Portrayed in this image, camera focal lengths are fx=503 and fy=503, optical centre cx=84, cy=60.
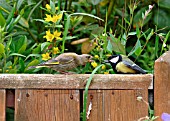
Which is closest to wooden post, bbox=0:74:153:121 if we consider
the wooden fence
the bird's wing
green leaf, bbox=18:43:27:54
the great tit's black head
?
the wooden fence

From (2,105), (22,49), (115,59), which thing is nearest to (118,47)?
(115,59)

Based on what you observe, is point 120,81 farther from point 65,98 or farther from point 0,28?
point 0,28

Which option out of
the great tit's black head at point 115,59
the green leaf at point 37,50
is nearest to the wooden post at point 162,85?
the great tit's black head at point 115,59

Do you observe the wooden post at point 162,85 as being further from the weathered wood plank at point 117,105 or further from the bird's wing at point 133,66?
the bird's wing at point 133,66

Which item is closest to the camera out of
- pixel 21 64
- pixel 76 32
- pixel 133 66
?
pixel 133 66

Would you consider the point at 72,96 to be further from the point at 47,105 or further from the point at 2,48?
the point at 2,48

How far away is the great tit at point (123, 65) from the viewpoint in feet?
8.77

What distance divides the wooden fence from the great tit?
0.68 feet

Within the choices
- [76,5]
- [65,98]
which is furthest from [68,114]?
[76,5]

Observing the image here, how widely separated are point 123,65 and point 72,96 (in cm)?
39

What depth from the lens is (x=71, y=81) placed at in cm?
246

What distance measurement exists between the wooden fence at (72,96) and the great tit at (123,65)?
0.21 meters

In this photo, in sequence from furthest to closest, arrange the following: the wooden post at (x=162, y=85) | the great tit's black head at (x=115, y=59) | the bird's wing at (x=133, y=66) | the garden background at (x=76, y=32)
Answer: the garden background at (x=76, y=32) → the great tit's black head at (x=115, y=59) → the bird's wing at (x=133, y=66) → the wooden post at (x=162, y=85)

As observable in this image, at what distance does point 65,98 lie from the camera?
8.11ft
